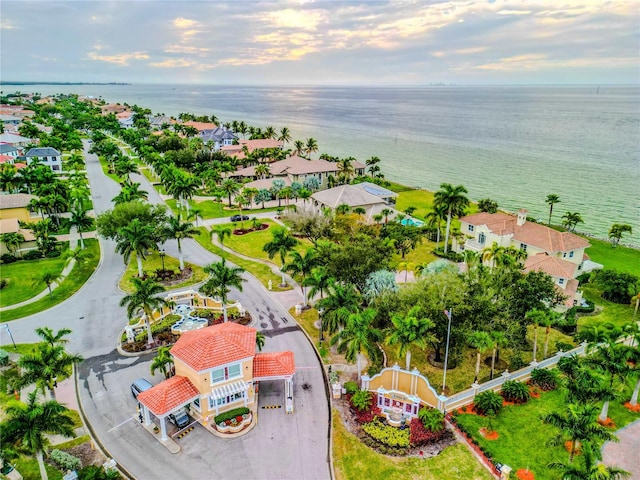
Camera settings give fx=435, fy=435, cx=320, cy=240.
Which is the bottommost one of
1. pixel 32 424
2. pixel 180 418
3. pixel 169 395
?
pixel 180 418

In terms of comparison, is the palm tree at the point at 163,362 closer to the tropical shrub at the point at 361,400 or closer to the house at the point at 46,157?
the tropical shrub at the point at 361,400

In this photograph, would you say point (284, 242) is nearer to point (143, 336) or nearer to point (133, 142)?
point (143, 336)

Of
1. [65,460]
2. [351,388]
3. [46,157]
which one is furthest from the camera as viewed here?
[46,157]

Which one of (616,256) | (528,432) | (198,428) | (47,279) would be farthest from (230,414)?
(616,256)

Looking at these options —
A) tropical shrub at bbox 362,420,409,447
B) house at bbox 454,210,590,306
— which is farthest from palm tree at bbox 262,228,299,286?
house at bbox 454,210,590,306

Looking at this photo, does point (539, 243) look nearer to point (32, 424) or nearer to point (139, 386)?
point (139, 386)

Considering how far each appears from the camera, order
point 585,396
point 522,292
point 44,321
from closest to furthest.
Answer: point 585,396 < point 522,292 < point 44,321

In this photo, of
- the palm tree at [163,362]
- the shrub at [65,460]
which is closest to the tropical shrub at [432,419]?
the palm tree at [163,362]

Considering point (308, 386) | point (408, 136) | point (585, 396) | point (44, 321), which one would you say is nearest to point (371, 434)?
point (308, 386)
